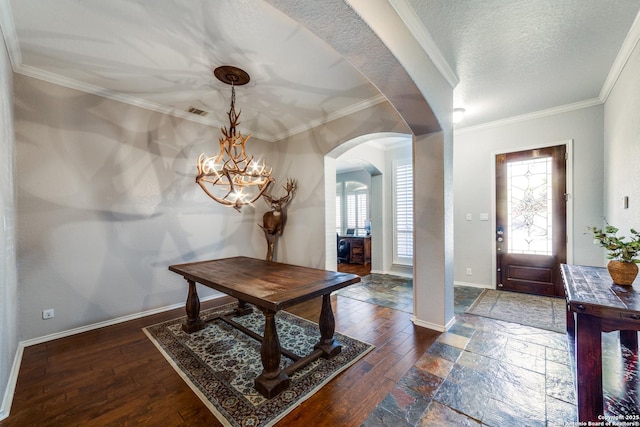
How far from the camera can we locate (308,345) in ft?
8.23

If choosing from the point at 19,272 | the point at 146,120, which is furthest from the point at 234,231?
the point at 19,272

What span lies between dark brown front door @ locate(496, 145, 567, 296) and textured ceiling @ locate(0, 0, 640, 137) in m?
0.90

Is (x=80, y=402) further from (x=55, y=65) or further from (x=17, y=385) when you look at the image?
(x=55, y=65)

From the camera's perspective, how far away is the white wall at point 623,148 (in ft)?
7.22

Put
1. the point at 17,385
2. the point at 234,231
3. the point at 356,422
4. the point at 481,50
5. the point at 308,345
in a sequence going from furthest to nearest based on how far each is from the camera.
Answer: the point at 234,231 < the point at 308,345 < the point at 481,50 < the point at 17,385 < the point at 356,422

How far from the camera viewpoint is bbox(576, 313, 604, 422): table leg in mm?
1371

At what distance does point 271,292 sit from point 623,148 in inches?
146

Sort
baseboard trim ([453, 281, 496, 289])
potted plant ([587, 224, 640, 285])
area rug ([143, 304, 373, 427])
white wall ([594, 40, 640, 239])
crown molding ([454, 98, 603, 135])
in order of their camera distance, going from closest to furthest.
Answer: potted plant ([587, 224, 640, 285])
area rug ([143, 304, 373, 427])
white wall ([594, 40, 640, 239])
crown molding ([454, 98, 603, 135])
baseboard trim ([453, 281, 496, 289])

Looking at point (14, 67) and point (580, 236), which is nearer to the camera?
point (14, 67)

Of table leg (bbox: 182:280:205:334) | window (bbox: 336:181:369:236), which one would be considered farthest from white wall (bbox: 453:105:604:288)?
table leg (bbox: 182:280:205:334)

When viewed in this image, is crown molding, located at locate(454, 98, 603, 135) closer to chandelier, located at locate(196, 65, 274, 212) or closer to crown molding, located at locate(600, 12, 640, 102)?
crown molding, located at locate(600, 12, 640, 102)

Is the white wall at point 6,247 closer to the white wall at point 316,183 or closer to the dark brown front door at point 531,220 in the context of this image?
the white wall at point 316,183

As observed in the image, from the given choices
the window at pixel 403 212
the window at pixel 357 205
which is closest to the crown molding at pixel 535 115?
the window at pixel 403 212

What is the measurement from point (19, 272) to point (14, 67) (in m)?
2.07
